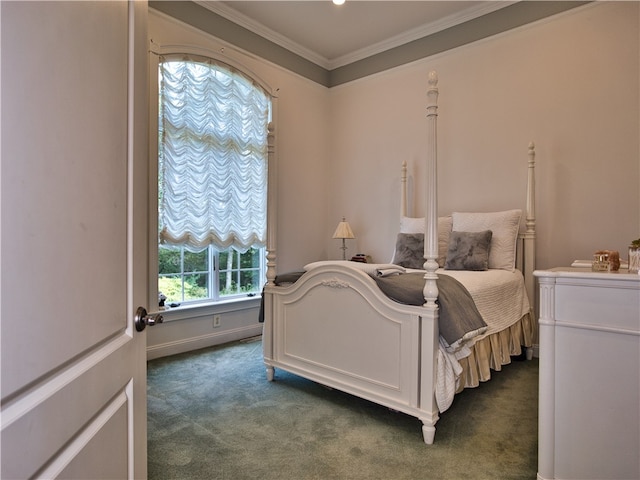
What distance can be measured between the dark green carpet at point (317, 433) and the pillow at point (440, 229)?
1.14m

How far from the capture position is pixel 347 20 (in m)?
3.77

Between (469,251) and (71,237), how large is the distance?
300 cm

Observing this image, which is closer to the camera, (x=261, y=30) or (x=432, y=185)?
(x=432, y=185)

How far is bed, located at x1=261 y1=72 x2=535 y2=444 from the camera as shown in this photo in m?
1.94

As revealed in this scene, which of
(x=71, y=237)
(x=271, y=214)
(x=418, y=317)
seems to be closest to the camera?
(x=71, y=237)

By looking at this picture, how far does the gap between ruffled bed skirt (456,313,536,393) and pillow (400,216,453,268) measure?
817mm

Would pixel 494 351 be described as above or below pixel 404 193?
below

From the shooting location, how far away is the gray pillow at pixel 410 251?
3359mm

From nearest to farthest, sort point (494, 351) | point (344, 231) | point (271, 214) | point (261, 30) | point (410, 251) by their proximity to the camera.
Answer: point (494, 351)
point (271, 214)
point (410, 251)
point (261, 30)
point (344, 231)

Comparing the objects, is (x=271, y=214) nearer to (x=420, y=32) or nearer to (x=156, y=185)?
(x=156, y=185)

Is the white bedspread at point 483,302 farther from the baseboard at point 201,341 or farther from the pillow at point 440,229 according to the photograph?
the baseboard at point 201,341

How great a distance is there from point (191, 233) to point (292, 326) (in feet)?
4.59

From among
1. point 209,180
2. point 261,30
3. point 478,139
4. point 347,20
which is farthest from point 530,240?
point 261,30

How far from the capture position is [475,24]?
12.0 ft
